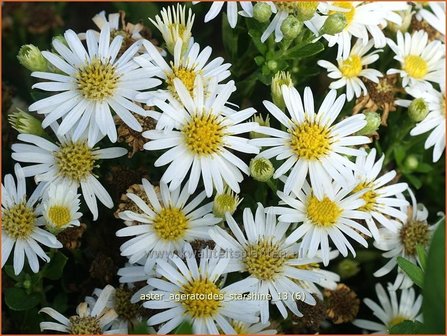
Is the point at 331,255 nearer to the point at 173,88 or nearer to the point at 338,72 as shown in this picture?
the point at 338,72

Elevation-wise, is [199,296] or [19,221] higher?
[19,221]

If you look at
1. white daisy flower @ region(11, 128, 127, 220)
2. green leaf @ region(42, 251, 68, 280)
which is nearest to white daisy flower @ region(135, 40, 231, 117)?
→ white daisy flower @ region(11, 128, 127, 220)

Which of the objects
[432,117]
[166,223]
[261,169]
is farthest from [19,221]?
[432,117]

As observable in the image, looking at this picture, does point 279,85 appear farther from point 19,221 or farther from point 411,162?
point 19,221

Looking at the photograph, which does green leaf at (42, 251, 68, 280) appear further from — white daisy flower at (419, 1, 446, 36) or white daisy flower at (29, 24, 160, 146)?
white daisy flower at (419, 1, 446, 36)

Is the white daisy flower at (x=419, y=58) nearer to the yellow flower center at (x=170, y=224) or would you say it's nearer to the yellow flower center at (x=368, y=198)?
the yellow flower center at (x=368, y=198)

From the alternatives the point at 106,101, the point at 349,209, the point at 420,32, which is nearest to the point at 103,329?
the point at 106,101

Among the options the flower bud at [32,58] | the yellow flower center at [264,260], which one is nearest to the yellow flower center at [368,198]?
the yellow flower center at [264,260]
